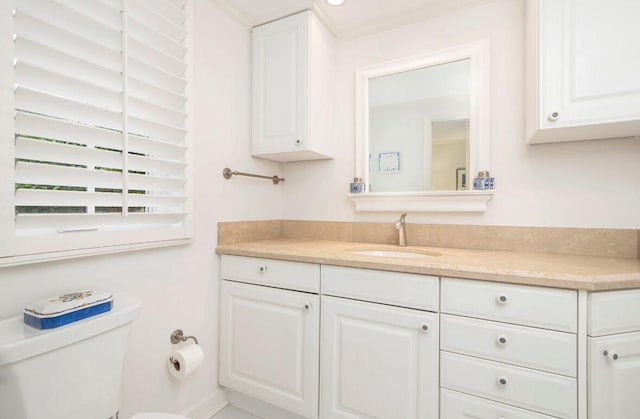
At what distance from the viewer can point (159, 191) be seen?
1360mm

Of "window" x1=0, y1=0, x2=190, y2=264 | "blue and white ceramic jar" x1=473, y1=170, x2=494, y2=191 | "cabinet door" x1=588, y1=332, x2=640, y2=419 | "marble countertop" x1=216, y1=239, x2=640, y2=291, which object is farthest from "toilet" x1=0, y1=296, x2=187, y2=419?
"blue and white ceramic jar" x1=473, y1=170, x2=494, y2=191

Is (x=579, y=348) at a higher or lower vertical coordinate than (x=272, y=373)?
higher

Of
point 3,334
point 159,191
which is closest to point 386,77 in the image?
point 159,191

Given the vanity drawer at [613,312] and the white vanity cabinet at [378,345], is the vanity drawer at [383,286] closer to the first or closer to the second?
the white vanity cabinet at [378,345]

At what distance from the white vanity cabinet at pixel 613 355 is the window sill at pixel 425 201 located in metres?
0.70

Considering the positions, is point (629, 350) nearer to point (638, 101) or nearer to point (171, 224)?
point (638, 101)

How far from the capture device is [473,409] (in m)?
1.09

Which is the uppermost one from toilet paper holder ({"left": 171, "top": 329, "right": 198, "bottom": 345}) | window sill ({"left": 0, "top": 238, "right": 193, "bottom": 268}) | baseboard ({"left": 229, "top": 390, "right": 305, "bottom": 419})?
window sill ({"left": 0, "top": 238, "right": 193, "bottom": 268})

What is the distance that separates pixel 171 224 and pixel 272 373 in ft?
2.94

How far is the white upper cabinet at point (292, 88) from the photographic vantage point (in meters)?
1.73

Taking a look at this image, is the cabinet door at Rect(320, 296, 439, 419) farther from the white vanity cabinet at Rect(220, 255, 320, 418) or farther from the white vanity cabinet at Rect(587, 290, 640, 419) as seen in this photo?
the white vanity cabinet at Rect(587, 290, 640, 419)

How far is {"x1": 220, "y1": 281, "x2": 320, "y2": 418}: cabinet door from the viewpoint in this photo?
4.64 ft

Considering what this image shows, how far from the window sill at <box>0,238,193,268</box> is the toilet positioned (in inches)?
6.8

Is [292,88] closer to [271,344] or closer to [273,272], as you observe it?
[273,272]
